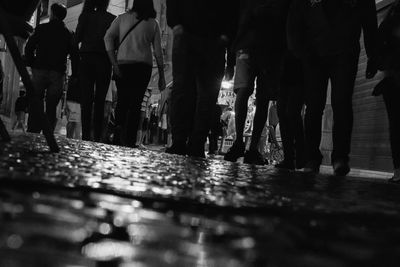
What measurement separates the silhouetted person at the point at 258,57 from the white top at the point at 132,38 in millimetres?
932

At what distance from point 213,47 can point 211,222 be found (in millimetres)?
2930

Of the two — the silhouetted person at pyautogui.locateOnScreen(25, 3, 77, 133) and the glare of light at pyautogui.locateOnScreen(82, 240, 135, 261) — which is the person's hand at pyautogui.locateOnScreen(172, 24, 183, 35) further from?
the glare of light at pyautogui.locateOnScreen(82, 240, 135, 261)

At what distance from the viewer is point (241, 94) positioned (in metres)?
3.51

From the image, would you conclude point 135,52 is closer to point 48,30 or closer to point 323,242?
point 48,30

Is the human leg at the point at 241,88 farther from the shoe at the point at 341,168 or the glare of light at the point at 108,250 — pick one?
the glare of light at the point at 108,250

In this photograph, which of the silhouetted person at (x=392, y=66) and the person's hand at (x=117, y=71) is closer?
the silhouetted person at (x=392, y=66)

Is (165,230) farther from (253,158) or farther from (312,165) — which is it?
(253,158)

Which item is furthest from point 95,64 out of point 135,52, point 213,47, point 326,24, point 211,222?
point 211,222

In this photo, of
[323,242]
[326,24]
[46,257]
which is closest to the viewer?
[46,257]

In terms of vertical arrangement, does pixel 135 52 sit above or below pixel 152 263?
above

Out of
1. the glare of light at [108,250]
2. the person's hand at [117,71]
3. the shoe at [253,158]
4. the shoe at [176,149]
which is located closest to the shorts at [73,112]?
the person's hand at [117,71]

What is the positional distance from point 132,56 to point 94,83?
59 centimetres

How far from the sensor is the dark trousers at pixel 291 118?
3.46 metres

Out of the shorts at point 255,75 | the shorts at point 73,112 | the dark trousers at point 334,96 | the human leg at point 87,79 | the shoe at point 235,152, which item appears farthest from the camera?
the shorts at point 73,112
